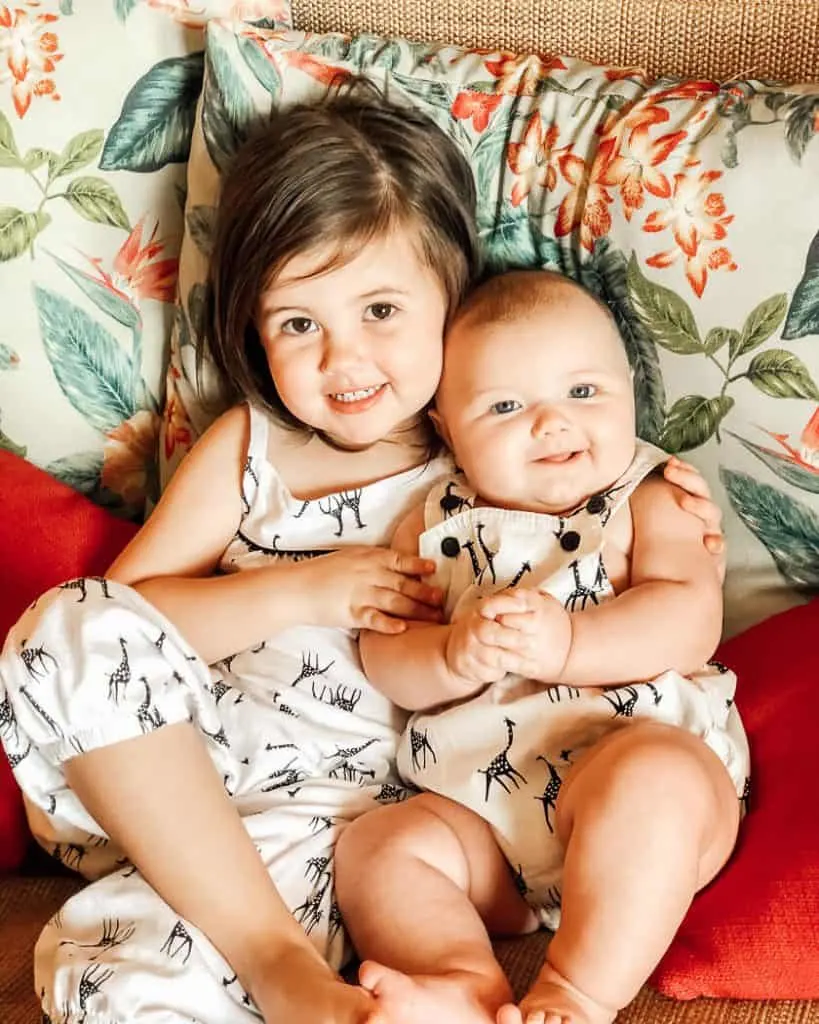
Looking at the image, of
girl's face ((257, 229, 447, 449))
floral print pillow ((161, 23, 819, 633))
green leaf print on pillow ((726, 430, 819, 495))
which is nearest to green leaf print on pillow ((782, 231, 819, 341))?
floral print pillow ((161, 23, 819, 633))

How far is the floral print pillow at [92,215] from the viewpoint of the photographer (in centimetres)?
129

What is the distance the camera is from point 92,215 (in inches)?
52.2

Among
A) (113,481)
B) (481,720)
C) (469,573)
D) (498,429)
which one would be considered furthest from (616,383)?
(113,481)

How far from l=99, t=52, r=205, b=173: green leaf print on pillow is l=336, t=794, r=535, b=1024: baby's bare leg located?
29.4 inches

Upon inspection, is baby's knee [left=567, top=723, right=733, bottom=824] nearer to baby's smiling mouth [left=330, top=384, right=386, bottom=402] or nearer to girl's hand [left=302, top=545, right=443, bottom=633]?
girl's hand [left=302, top=545, right=443, bottom=633]

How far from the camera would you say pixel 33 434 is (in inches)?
55.4

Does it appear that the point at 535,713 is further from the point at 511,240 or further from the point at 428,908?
the point at 511,240

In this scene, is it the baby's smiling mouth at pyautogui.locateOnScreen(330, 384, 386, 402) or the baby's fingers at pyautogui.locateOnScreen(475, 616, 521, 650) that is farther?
the baby's smiling mouth at pyautogui.locateOnScreen(330, 384, 386, 402)

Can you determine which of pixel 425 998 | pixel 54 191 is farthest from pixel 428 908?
pixel 54 191

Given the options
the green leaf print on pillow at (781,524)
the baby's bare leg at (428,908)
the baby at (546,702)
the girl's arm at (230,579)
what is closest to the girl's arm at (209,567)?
the girl's arm at (230,579)

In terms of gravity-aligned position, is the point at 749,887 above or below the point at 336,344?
below

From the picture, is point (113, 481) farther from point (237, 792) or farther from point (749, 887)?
point (749, 887)

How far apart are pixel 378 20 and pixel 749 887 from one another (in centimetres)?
98

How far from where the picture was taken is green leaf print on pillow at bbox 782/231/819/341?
1065mm
